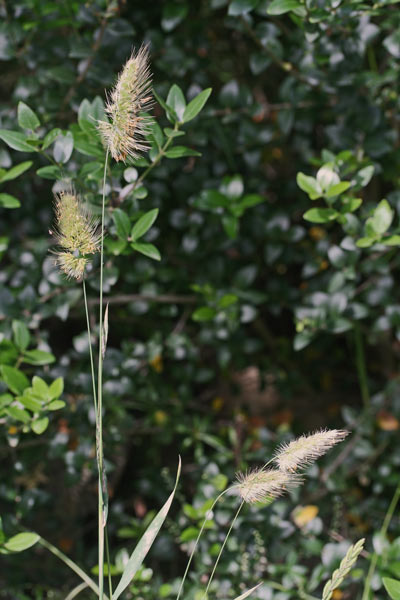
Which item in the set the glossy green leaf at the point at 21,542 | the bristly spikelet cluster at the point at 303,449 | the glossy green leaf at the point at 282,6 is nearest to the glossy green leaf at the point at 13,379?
the glossy green leaf at the point at 21,542

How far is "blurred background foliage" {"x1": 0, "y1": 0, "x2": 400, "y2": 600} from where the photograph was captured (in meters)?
1.23

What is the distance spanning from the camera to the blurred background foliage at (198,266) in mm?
1228

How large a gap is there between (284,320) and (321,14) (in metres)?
1.25

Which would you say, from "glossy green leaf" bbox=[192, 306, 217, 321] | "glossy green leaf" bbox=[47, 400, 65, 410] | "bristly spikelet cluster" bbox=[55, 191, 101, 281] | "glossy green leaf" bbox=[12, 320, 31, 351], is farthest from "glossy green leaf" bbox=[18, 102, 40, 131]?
"glossy green leaf" bbox=[192, 306, 217, 321]

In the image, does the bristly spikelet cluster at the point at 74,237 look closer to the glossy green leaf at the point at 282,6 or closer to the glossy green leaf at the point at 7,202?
the glossy green leaf at the point at 7,202

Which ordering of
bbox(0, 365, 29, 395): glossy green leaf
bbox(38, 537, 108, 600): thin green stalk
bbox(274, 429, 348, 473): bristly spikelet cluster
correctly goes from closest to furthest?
1. bbox(274, 429, 348, 473): bristly spikelet cluster
2. bbox(38, 537, 108, 600): thin green stalk
3. bbox(0, 365, 29, 395): glossy green leaf

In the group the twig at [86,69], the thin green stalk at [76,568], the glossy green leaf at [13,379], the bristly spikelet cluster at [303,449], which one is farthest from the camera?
the twig at [86,69]

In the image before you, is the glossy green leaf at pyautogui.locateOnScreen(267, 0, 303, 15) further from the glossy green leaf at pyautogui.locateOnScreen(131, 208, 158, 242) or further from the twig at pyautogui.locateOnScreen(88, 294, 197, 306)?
the twig at pyautogui.locateOnScreen(88, 294, 197, 306)

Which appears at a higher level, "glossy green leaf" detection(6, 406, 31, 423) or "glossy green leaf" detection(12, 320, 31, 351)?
"glossy green leaf" detection(12, 320, 31, 351)

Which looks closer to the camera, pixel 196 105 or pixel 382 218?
pixel 196 105

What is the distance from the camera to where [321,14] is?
1.14 metres

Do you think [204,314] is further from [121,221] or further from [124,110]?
[124,110]

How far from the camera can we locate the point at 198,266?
1.68 m

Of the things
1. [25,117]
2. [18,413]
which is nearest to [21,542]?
[18,413]
